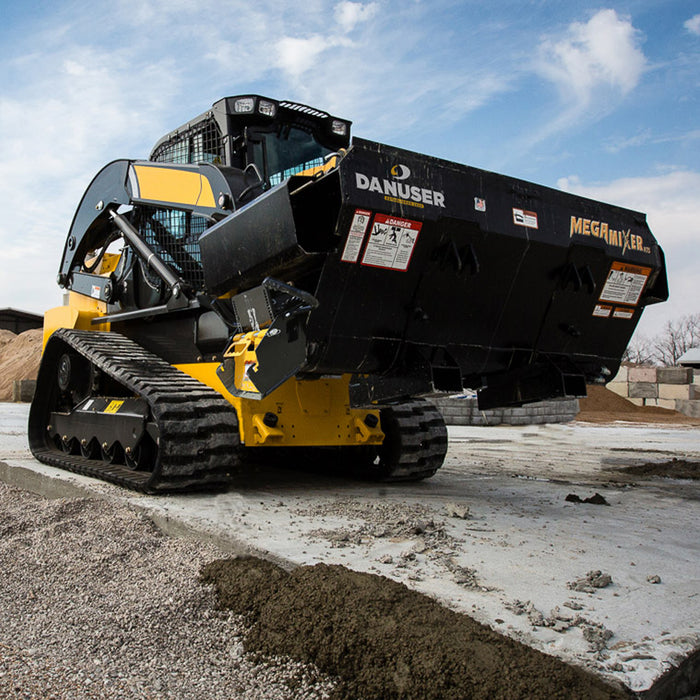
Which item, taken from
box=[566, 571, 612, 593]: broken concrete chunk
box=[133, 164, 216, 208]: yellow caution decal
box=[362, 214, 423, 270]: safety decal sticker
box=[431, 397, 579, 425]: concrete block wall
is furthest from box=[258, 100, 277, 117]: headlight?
box=[431, 397, 579, 425]: concrete block wall

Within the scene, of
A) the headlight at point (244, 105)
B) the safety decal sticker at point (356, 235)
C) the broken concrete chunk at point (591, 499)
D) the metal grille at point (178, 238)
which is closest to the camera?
the safety decal sticker at point (356, 235)

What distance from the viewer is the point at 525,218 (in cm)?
452

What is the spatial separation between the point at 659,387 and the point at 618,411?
7.25ft

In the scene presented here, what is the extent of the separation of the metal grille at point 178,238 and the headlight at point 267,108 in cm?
107

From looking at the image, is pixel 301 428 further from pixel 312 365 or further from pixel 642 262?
pixel 642 262

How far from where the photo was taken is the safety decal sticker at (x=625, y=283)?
495cm

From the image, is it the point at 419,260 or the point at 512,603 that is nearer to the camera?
the point at 512,603

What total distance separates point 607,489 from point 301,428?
2431 mm

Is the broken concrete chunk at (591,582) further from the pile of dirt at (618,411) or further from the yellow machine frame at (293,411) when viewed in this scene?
the pile of dirt at (618,411)

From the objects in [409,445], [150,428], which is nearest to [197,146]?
[150,428]

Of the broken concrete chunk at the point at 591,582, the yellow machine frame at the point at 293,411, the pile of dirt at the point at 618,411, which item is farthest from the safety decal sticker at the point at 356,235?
the pile of dirt at the point at 618,411

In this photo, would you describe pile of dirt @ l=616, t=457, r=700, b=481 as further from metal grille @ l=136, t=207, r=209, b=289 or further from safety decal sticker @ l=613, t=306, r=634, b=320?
metal grille @ l=136, t=207, r=209, b=289

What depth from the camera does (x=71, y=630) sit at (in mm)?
2768

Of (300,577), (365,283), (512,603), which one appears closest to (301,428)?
(365,283)
